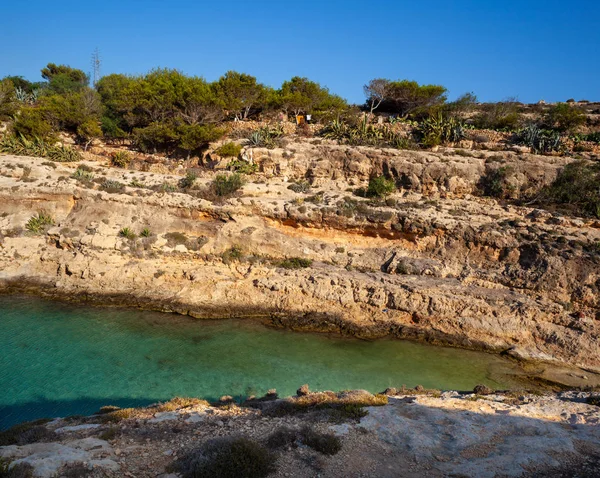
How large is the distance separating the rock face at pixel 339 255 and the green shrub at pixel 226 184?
530 mm

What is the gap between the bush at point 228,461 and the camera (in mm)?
4887

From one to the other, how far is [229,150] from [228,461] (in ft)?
62.3

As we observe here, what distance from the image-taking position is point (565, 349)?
12.1 metres

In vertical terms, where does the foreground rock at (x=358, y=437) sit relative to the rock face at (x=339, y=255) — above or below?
below

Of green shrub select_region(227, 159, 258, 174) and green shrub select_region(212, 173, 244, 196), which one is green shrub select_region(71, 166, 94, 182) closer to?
green shrub select_region(212, 173, 244, 196)

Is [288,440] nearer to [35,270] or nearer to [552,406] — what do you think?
[552,406]

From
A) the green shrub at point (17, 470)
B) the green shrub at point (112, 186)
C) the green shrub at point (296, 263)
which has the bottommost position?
the green shrub at point (17, 470)

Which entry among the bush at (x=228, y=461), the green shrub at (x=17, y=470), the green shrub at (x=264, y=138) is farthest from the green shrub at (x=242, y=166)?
the green shrub at (x=17, y=470)

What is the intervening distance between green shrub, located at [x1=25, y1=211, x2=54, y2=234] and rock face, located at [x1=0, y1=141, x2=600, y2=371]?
0.34 meters

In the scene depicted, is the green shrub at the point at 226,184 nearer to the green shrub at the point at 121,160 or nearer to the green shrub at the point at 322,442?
the green shrub at the point at 121,160

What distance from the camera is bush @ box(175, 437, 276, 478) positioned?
4887 millimetres

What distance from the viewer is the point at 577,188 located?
16656 mm

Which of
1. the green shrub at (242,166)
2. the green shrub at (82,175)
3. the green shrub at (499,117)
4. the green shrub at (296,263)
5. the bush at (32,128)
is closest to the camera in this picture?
the green shrub at (296,263)

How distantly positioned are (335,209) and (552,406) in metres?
10.5
